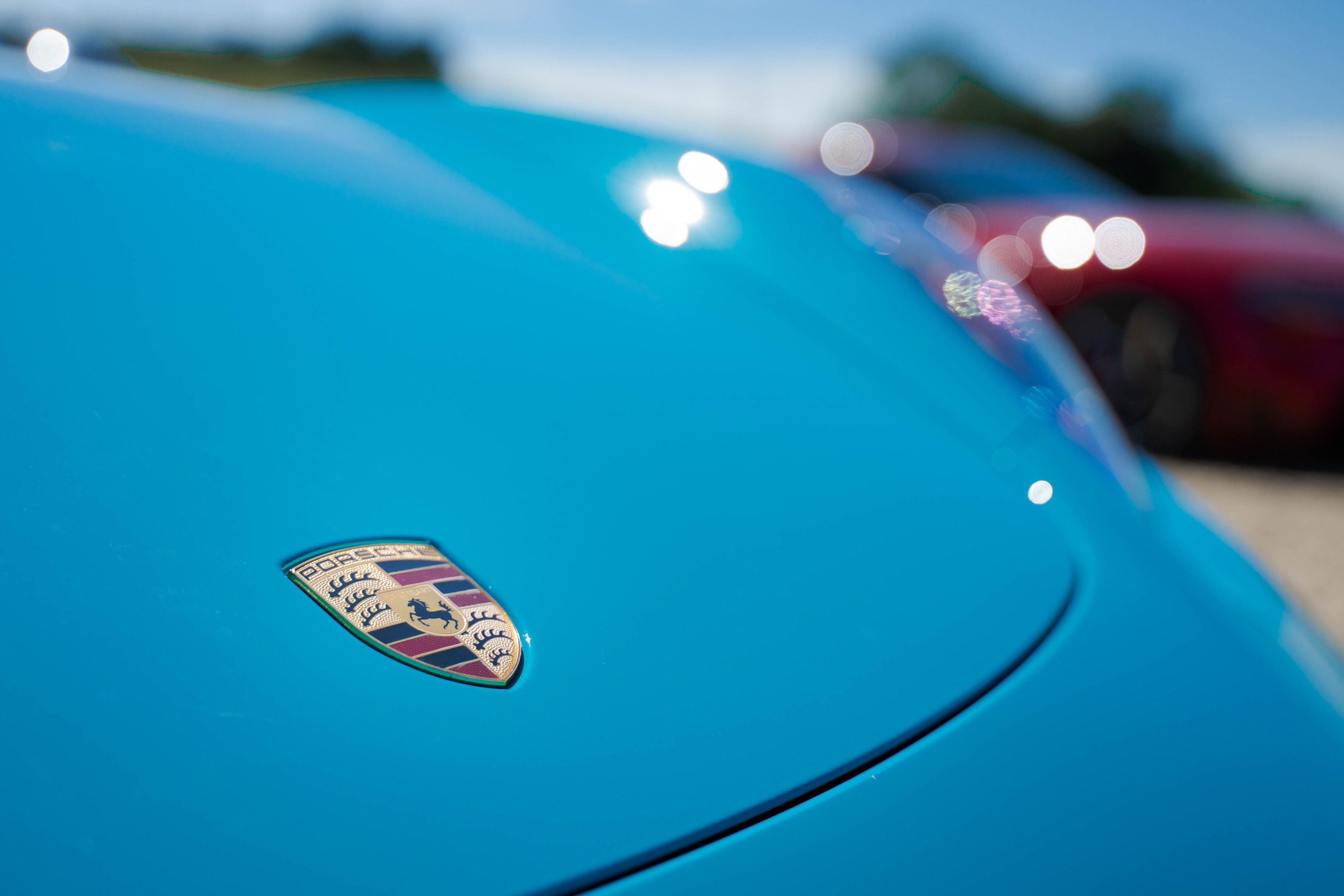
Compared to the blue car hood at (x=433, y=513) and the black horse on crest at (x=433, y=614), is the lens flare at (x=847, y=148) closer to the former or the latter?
the blue car hood at (x=433, y=513)

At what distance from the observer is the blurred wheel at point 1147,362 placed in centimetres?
439

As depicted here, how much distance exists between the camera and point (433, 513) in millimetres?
741

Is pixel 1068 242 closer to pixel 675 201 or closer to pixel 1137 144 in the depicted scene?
pixel 675 201

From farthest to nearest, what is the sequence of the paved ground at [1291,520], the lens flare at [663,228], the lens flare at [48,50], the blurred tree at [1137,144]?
1. the blurred tree at [1137,144]
2. the paved ground at [1291,520]
3. the lens flare at [48,50]
4. the lens flare at [663,228]

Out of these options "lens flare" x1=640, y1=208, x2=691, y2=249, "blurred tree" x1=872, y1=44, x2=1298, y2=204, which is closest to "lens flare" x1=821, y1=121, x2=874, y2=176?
"lens flare" x1=640, y1=208, x2=691, y2=249

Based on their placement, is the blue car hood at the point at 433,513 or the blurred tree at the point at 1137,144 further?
the blurred tree at the point at 1137,144

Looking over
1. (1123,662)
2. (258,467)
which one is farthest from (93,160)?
(1123,662)

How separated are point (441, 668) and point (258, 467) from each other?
0.21 metres

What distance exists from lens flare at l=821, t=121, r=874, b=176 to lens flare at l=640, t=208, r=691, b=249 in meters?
4.53

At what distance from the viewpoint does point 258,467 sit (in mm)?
715

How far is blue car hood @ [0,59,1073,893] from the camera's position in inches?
22.9

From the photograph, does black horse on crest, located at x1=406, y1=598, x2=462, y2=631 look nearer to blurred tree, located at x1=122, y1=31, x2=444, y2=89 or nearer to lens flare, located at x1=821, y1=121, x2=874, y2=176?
blurred tree, located at x1=122, y1=31, x2=444, y2=89

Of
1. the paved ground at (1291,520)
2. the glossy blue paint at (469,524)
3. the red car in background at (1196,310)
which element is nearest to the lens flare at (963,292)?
the glossy blue paint at (469,524)

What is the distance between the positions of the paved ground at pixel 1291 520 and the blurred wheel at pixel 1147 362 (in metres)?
0.18
